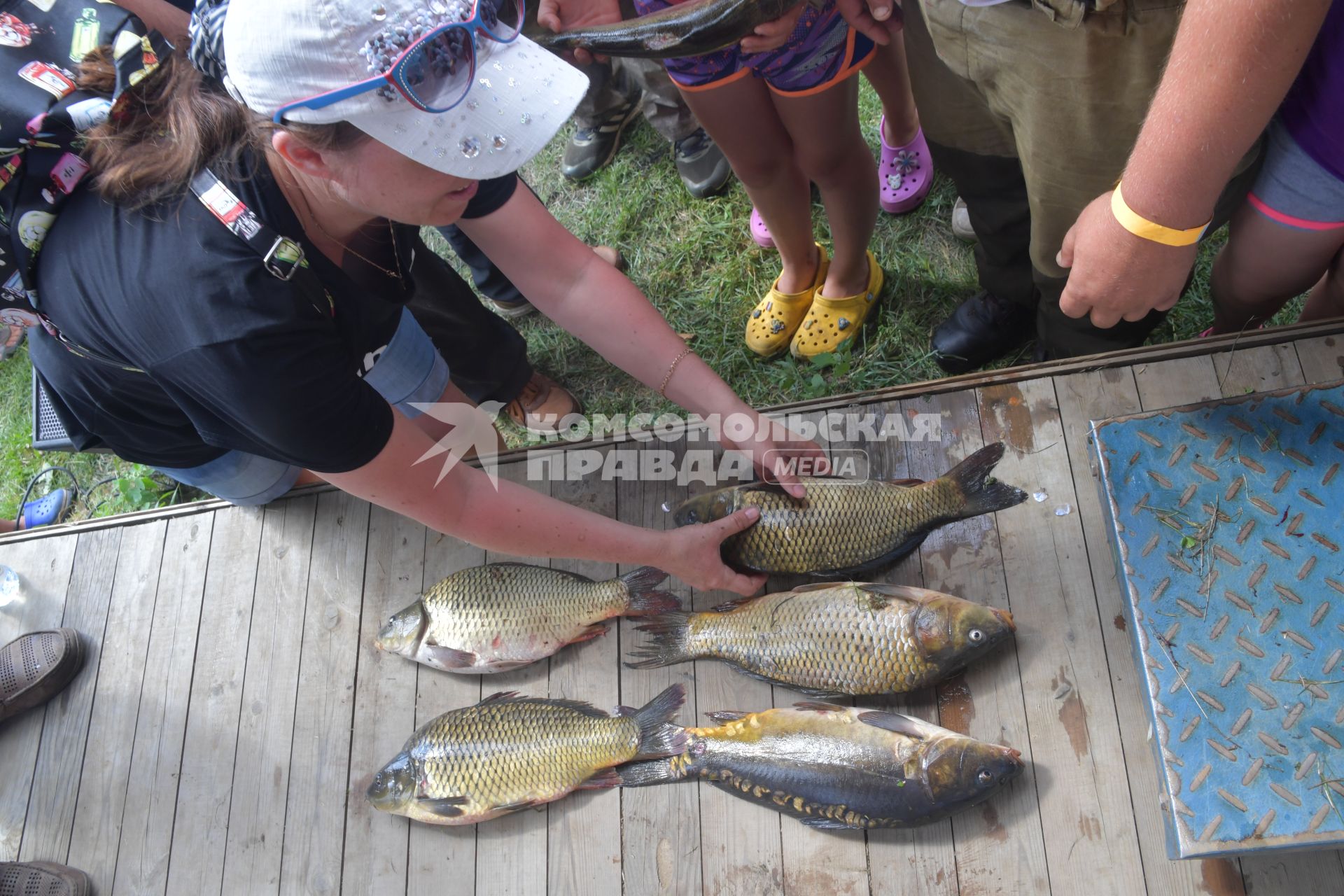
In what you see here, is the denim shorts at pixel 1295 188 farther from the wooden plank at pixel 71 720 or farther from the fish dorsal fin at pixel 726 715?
the wooden plank at pixel 71 720

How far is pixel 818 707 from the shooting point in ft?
7.63

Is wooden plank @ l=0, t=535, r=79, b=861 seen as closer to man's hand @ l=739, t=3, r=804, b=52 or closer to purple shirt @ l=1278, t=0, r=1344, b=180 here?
man's hand @ l=739, t=3, r=804, b=52

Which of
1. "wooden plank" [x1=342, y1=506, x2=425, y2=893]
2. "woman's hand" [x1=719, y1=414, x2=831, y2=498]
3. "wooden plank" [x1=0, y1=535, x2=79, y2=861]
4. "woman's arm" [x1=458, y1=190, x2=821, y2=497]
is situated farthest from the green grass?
"wooden plank" [x1=342, y1=506, x2=425, y2=893]

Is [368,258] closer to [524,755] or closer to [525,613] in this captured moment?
[525,613]

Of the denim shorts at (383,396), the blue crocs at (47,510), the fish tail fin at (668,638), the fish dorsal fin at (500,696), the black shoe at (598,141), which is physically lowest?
the blue crocs at (47,510)

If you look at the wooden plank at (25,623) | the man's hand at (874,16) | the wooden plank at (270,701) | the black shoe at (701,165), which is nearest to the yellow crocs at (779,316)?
the black shoe at (701,165)

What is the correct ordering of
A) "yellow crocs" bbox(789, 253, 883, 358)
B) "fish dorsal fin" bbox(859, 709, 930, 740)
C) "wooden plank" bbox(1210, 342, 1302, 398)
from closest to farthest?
"fish dorsal fin" bbox(859, 709, 930, 740) → "wooden plank" bbox(1210, 342, 1302, 398) → "yellow crocs" bbox(789, 253, 883, 358)

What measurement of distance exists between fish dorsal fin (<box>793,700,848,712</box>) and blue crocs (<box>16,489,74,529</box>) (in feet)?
12.6

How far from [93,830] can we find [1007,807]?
2769mm

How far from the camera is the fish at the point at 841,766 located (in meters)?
2.13

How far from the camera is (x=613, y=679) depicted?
102 inches

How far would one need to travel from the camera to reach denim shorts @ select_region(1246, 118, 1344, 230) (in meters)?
2.05

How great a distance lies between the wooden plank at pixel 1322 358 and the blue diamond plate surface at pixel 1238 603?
0.28 m

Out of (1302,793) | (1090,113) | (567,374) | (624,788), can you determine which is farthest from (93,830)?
(1090,113)
